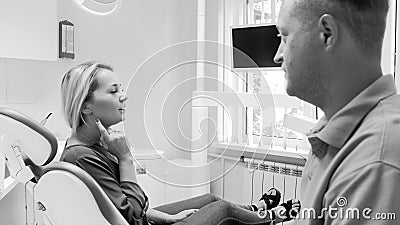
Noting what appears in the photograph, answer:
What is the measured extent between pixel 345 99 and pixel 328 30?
0.38 ft

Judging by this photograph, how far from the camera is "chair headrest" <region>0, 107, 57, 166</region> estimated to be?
45.9 inches

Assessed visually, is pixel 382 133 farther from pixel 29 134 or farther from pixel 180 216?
pixel 180 216

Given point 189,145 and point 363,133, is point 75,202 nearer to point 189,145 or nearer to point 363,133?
point 189,145

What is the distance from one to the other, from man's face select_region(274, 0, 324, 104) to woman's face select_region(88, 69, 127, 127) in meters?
0.93

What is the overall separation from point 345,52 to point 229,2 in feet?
9.70

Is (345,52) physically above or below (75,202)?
above

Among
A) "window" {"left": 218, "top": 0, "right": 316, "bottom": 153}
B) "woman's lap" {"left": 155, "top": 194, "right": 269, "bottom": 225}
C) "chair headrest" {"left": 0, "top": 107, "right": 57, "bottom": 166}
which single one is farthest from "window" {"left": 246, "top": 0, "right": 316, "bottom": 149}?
"chair headrest" {"left": 0, "top": 107, "right": 57, "bottom": 166}

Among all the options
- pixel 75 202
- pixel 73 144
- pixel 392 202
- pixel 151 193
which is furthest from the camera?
pixel 151 193

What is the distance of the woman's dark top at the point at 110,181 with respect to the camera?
1.40 m

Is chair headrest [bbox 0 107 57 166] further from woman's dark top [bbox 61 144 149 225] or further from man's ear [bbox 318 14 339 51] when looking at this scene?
man's ear [bbox 318 14 339 51]

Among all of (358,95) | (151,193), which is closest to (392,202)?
(358,95)

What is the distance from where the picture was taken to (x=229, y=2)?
3504mm

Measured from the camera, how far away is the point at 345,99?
692mm

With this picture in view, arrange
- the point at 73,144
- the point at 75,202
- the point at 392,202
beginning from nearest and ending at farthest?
the point at 392,202
the point at 75,202
the point at 73,144
